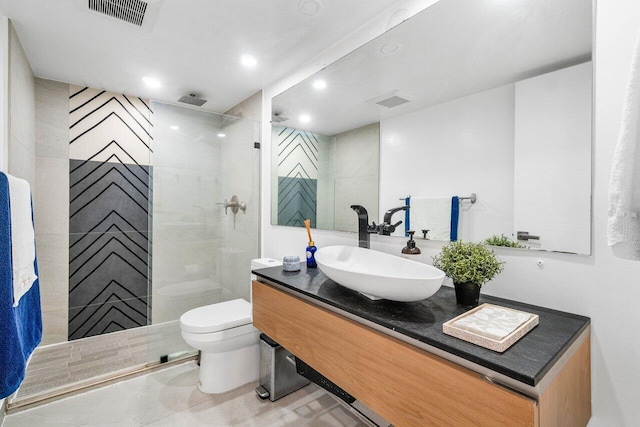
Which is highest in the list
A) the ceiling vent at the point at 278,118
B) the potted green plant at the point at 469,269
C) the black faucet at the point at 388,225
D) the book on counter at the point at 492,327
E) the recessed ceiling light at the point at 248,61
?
the recessed ceiling light at the point at 248,61

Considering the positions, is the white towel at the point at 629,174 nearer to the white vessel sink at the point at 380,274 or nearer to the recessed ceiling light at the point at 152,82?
the white vessel sink at the point at 380,274

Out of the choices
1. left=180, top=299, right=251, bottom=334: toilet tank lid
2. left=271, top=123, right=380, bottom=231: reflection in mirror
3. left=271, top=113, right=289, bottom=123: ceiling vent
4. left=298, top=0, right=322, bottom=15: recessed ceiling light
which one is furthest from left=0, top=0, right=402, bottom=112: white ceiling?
left=180, top=299, right=251, bottom=334: toilet tank lid

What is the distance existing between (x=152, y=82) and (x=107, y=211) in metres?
1.24

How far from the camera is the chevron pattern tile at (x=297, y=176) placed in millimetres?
2195

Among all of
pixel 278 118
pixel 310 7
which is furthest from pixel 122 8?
pixel 278 118

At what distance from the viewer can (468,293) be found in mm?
1091

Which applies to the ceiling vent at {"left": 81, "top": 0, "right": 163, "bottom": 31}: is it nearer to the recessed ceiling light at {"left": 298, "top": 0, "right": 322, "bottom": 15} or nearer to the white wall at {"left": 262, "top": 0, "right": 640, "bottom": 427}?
the recessed ceiling light at {"left": 298, "top": 0, "right": 322, "bottom": 15}

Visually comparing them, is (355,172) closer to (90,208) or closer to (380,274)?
(380,274)

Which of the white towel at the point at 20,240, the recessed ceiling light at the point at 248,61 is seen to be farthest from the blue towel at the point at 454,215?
the white towel at the point at 20,240

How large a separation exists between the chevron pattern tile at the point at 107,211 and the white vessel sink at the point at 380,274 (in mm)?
1799

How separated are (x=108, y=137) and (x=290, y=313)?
2560 millimetres

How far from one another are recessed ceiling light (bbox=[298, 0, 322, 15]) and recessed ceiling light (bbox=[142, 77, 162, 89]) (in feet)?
5.06

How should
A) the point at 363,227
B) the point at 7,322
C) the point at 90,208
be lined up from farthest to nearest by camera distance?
the point at 90,208 < the point at 363,227 < the point at 7,322

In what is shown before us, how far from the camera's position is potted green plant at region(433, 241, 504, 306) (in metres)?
1.07
